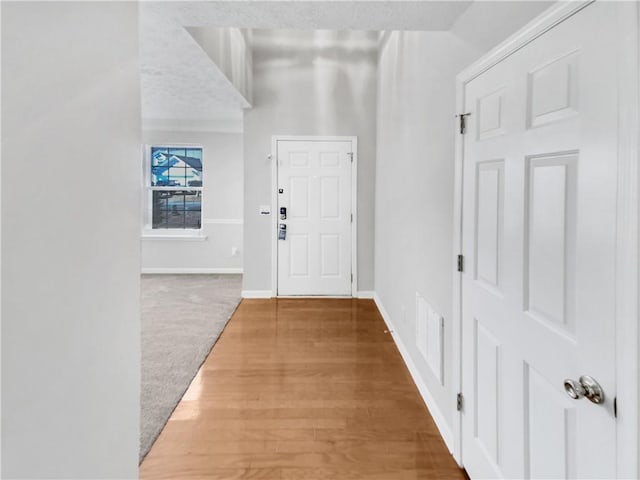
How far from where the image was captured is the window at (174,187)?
6461 millimetres

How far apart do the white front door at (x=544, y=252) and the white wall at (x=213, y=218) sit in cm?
520

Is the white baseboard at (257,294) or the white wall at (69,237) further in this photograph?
the white baseboard at (257,294)

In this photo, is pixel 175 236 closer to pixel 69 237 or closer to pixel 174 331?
pixel 174 331

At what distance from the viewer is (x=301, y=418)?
2225mm

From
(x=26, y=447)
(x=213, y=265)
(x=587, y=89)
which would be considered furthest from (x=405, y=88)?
(x=213, y=265)

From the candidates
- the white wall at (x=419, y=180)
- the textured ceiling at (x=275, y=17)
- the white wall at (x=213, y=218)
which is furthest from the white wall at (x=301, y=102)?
the textured ceiling at (x=275, y=17)

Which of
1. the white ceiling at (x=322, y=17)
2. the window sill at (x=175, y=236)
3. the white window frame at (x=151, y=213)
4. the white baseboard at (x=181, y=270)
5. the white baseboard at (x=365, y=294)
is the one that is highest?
the white ceiling at (x=322, y=17)

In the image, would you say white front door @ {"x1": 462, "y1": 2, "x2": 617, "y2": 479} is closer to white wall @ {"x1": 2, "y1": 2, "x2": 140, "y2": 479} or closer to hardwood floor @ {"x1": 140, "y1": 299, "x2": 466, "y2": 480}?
hardwood floor @ {"x1": 140, "y1": 299, "x2": 466, "y2": 480}

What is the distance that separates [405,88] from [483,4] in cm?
154

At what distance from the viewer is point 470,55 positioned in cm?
177

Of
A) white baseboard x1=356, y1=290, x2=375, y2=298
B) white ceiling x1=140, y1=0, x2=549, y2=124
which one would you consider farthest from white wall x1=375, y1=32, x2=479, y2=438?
white baseboard x1=356, y1=290, x2=375, y2=298

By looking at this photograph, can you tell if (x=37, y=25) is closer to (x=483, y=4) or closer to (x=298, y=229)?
(x=483, y=4)

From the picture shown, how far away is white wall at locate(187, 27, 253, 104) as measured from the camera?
286 cm

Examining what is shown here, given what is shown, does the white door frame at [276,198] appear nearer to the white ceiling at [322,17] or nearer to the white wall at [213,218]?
the white wall at [213,218]
